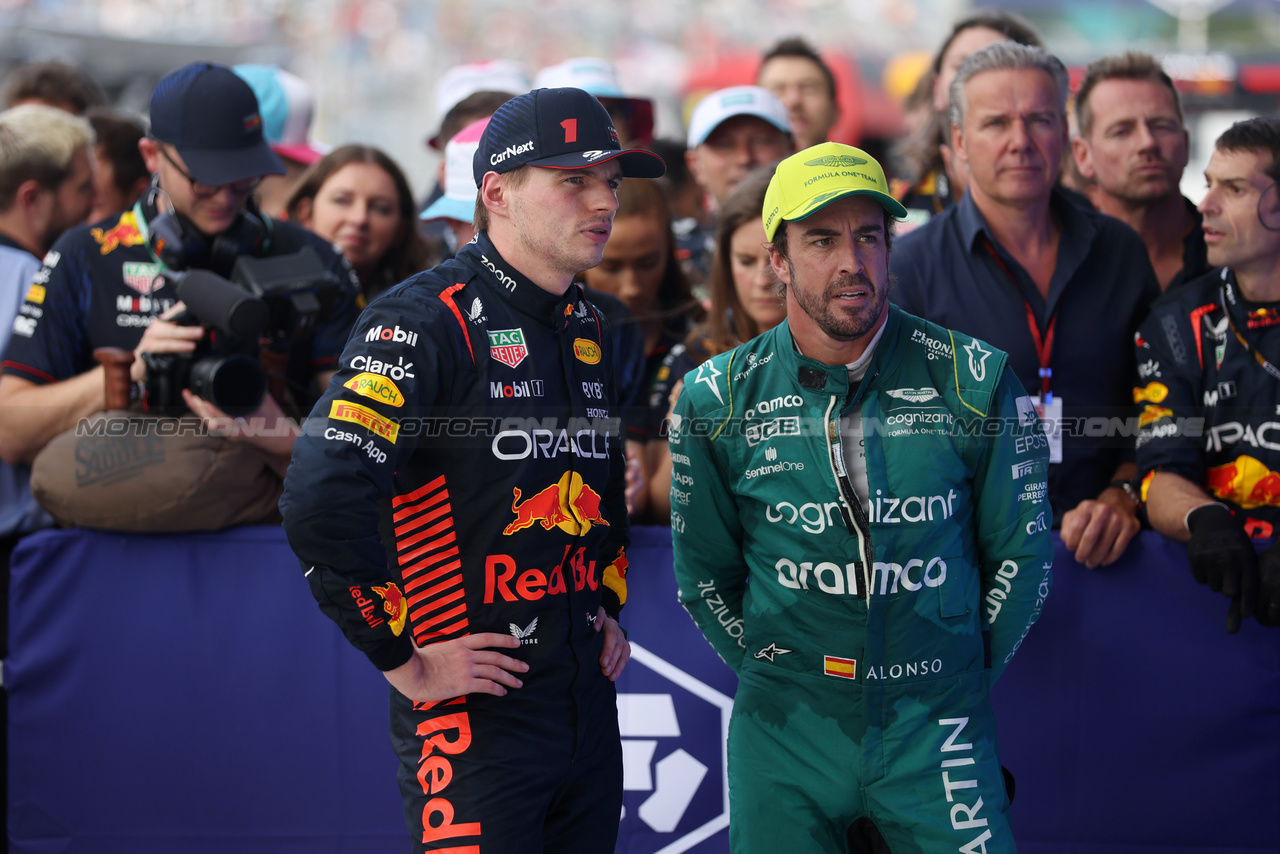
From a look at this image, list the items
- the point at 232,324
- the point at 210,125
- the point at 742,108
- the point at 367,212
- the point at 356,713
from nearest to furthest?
the point at 232,324 < the point at 210,125 < the point at 356,713 < the point at 367,212 < the point at 742,108

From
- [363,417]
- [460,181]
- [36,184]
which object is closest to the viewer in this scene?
[363,417]

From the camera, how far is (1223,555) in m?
2.84

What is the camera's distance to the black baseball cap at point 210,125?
312 centimetres

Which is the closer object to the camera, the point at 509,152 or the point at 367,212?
the point at 509,152

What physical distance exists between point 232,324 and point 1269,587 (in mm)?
2740

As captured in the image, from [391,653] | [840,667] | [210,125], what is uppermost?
[210,125]

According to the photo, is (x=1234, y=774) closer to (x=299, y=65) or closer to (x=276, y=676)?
Answer: (x=276, y=676)

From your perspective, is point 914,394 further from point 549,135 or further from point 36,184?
point 36,184

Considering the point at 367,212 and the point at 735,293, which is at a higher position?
the point at 367,212

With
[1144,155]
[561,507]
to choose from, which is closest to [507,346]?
[561,507]

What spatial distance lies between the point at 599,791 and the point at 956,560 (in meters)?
0.91

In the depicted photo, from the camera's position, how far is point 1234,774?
3072mm

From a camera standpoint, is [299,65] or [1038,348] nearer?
[1038,348]

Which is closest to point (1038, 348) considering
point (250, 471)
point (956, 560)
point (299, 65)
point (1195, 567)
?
point (1195, 567)
